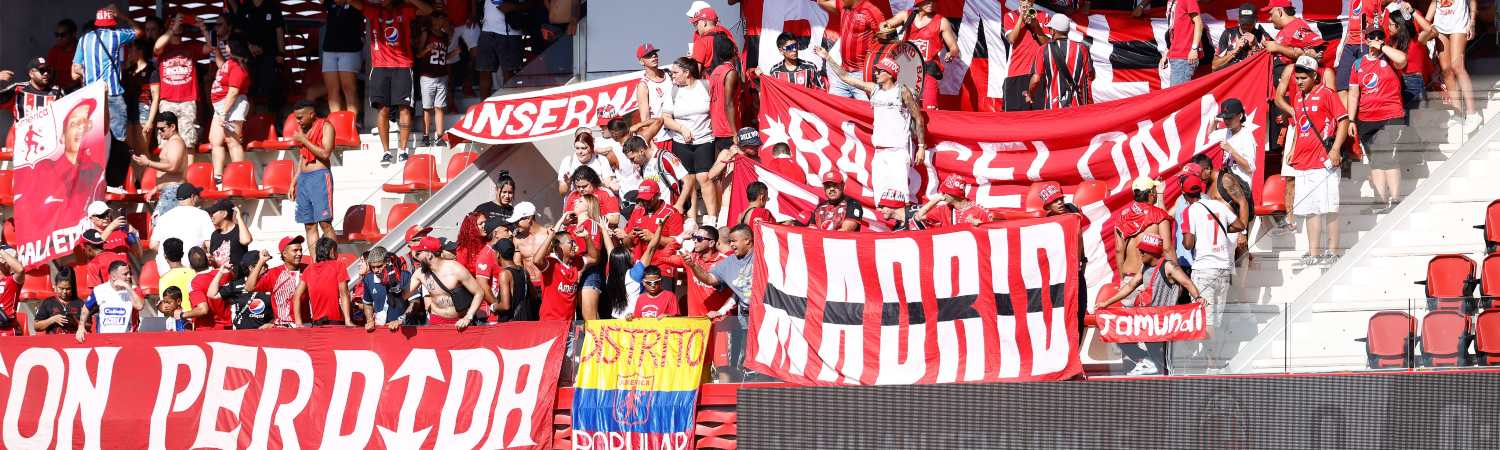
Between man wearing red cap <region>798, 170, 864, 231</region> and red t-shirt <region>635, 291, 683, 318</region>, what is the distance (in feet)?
3.79

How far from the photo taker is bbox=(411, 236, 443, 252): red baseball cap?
15.6 m

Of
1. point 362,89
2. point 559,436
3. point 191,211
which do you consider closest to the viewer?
point 559,436

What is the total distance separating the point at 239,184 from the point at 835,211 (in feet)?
20.9

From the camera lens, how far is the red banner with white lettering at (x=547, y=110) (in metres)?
17.9

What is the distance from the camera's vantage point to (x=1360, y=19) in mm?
16172

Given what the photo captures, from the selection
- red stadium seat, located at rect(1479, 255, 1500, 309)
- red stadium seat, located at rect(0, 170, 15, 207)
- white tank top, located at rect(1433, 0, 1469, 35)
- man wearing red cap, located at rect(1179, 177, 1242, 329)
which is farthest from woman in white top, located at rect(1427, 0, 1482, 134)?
red stadium seat, located at rect(0, 170, 15, 207)

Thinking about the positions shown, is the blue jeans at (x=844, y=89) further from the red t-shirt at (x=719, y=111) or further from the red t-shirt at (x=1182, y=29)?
the red t-shirt at (x=1182, y=29)

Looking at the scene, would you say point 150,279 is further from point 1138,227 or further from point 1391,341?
point 1391,341

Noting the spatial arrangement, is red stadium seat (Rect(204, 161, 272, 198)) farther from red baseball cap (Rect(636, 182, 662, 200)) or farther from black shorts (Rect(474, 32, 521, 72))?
red baseball cap (Rect(636, 182, 662, 200))

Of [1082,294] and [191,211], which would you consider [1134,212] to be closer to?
[1082,294]

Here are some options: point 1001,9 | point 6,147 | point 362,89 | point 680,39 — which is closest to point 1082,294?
point 1001,9

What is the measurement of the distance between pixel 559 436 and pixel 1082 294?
3838 millimetres

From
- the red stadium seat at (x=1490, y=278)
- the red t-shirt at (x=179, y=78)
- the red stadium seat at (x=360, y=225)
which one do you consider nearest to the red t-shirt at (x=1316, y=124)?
the red stadium seat at (x=1490, y=278)

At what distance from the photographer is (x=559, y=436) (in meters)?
15.2
